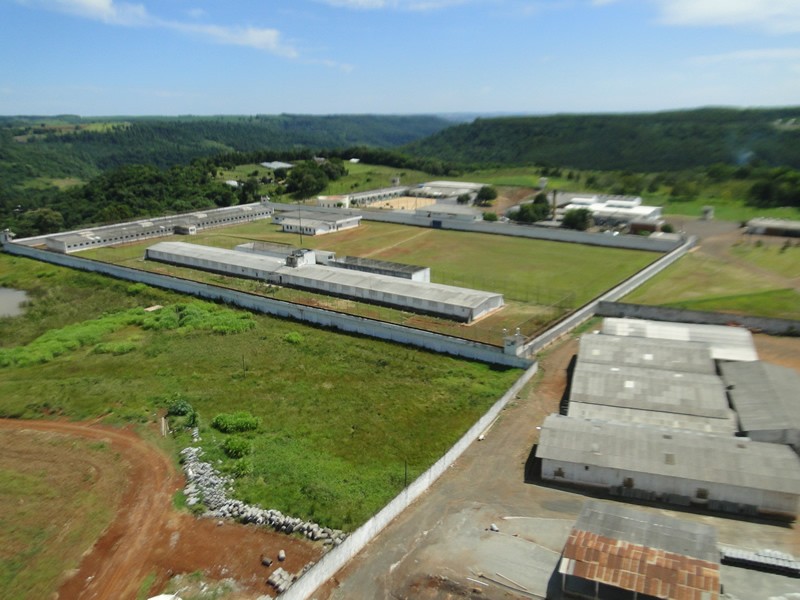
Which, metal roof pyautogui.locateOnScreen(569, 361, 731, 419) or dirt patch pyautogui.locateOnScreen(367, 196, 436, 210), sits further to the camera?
dirt patch pyautogui.locateOnScreen(367, 196, 436, 210)

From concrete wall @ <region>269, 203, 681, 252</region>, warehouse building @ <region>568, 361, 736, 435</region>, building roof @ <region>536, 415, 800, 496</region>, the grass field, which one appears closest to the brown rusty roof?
building roof @ <region>536, 415, 800, 496</region>

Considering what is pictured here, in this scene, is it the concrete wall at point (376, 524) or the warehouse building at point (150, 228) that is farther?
the warehouse building at point (150, 228)

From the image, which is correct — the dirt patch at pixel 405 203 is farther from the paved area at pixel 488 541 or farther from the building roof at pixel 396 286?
the paved area at pixel 488 541

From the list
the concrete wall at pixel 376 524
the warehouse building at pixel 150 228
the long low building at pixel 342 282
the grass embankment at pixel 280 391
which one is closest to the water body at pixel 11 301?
the grass embankment at pixel 280 391

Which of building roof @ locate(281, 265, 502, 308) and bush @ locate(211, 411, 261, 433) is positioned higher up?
building roof @ locate(281, 265, 502, 308)

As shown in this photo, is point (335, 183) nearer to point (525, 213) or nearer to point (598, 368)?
point (525, 213)

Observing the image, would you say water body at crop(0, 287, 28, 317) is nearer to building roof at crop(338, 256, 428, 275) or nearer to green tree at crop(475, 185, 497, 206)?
building roof at crop(338, 256, 428, 275)
